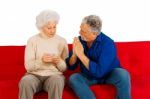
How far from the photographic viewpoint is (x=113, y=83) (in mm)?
2295

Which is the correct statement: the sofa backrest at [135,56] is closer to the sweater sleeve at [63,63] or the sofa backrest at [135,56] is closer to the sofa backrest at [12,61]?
the sweater sleeve at [63,63]

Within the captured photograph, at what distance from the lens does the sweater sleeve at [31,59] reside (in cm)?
231

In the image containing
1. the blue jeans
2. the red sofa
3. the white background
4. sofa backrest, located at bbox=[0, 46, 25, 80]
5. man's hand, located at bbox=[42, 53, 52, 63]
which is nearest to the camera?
the blue jeans

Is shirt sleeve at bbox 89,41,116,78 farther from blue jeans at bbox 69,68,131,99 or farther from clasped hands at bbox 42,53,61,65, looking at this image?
Result: clasped hands at bbox 42,53,61,65

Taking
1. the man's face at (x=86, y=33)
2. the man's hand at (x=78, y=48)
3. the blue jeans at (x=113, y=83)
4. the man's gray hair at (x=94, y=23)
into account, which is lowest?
the blue jeans at (x=113, y=83)

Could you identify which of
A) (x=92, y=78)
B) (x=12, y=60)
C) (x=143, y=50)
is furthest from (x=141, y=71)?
(x=12, y=60)

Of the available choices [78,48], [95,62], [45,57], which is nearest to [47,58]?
[45,57]

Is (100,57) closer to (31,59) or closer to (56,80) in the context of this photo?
(56,80)

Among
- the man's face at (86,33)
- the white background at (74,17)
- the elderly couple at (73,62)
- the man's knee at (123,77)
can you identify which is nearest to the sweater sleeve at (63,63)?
the elderly couple at (73,62)

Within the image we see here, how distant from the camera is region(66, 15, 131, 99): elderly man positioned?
87.4 inches

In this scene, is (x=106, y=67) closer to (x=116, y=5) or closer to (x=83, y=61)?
(x=83, y=61)

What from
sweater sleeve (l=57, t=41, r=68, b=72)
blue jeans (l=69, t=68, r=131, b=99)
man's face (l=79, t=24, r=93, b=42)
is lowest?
blue jeans (l=69, t=68, r=131, b=99)

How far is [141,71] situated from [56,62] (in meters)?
0.82

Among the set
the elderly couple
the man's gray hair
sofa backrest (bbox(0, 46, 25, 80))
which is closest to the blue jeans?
the elderly couple
